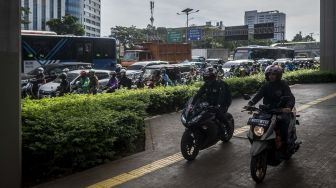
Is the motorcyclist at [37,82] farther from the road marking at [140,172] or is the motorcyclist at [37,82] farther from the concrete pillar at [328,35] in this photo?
the concrete pillar at [328,35]

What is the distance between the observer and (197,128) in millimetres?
6832

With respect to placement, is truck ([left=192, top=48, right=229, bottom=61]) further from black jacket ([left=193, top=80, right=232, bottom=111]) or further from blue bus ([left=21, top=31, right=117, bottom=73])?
black jacket ([left=193, top=80, right=232, bottom=111])

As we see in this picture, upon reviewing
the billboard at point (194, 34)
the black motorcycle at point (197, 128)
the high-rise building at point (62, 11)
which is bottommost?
the black motorcycle at point (197, 128)

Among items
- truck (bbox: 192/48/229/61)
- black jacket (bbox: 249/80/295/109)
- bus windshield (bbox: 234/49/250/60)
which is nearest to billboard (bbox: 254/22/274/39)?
bus windshield (bbox: 234/49/250/60)

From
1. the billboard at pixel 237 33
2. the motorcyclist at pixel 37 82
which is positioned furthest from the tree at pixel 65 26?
the motorcyclist at pixel 37 82

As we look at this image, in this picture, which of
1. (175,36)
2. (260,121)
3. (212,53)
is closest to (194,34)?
(175,36)

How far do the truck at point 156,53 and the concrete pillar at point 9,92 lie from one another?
27.7m

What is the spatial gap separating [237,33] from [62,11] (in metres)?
57.6

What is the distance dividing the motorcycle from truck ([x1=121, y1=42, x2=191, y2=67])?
89.9ft

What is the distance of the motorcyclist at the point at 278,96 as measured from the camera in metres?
5.97

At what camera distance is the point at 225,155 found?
7.05 metres

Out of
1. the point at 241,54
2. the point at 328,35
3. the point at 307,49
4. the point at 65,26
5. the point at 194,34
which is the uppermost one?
the point at 65,26

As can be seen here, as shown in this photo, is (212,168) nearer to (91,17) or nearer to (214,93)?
(214,93)

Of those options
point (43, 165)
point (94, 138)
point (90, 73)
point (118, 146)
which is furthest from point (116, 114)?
point (90, 73)
